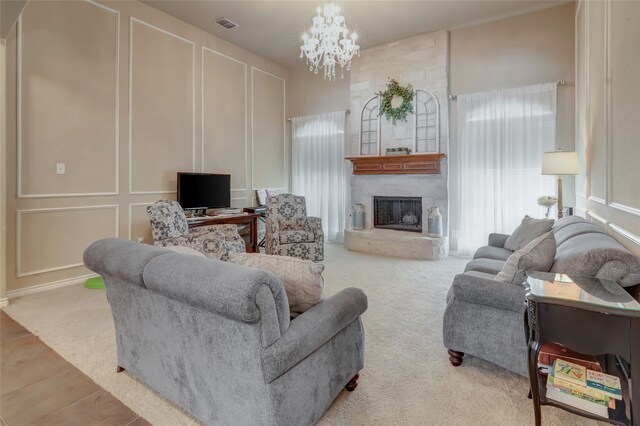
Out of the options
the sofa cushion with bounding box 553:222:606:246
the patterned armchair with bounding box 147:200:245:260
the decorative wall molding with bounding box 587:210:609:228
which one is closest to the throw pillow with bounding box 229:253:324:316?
the sofa cushion with bounding box 553:222:606:246

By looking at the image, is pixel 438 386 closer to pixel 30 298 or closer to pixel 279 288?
pixel 279 288

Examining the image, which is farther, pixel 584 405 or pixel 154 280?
pixel 154 280

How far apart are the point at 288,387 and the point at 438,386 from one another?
1021 millimetres

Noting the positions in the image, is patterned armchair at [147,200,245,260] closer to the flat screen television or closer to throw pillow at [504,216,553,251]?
the flat screen television

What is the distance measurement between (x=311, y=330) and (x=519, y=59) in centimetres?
518

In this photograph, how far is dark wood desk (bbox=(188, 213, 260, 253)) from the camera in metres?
4.84

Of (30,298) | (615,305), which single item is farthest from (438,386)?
(30,298)

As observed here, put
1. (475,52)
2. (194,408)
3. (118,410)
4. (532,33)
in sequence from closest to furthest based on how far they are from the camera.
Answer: (194,408) → (118,410) → (532,33) → (475,52)

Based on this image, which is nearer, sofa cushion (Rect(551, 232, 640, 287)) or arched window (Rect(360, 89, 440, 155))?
sofa cushion (Rect(551, 232, 640, 287))

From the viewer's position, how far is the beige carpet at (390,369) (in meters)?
1.70

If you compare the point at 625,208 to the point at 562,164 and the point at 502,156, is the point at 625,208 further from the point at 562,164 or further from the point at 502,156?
the point at 502,156

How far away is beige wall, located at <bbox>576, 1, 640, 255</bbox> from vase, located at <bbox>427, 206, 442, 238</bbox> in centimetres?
184

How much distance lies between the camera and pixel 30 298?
3.45m

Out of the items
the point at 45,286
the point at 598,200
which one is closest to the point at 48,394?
the point at 45,286
